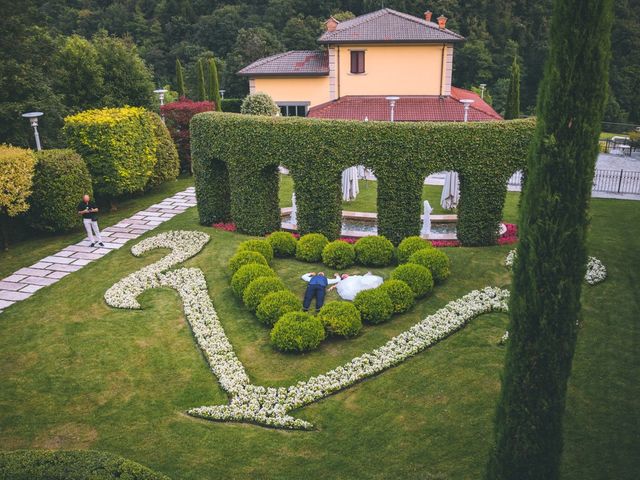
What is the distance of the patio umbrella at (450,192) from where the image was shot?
67.7 ft

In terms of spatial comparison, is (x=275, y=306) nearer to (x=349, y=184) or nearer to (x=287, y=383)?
(x=287, y=383)

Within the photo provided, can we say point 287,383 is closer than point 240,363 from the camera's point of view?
Yes

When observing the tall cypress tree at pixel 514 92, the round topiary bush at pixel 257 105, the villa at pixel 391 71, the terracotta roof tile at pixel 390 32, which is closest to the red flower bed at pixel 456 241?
the round topiary bush at pixel 257 105

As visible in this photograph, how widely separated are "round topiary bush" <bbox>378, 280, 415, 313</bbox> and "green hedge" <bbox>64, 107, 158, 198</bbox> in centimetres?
1342

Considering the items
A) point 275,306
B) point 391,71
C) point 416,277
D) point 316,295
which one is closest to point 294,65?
point 391,71

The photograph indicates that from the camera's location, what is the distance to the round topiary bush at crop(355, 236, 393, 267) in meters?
15.0

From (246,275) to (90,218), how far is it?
731 cm

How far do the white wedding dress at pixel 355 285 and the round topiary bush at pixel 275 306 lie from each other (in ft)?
5.02

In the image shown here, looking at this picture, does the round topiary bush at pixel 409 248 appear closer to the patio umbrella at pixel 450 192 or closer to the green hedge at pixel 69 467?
the patio umbrella at pixel 450 192

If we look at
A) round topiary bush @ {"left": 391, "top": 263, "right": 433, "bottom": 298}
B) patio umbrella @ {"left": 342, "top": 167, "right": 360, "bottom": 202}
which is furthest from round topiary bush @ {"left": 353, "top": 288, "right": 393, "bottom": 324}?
patio umbrella @ {"left": 342, "top": 167, "right": 360, "bottom": 202}

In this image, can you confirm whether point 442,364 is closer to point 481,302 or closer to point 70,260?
point 481,302

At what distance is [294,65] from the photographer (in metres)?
35.4

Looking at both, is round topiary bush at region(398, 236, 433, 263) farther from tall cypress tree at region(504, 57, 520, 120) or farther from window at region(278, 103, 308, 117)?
window at region(278, 103, 308, 117)

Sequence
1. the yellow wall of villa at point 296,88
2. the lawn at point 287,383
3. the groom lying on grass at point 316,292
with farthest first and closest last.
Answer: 1. the yellow wall of villa at point 296,88
2. the groom lying on grass at point 316,292
3. the lawn at point 287,383
